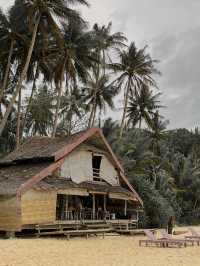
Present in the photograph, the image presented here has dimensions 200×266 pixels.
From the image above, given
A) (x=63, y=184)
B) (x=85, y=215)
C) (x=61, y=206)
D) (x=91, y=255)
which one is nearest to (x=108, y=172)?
(x=85, y=215)

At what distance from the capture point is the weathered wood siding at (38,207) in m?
22.7

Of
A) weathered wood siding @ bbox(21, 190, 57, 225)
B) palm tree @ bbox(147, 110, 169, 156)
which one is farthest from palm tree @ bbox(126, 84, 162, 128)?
weathered wood siding @ bbox(21, 190, 57, 225)

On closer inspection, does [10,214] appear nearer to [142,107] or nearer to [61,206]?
[61,206]

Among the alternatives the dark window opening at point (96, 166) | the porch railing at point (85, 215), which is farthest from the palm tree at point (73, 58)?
the porch railing at point (85, 215)

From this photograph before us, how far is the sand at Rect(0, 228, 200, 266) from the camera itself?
571 inches

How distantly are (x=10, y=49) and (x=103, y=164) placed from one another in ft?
32.4

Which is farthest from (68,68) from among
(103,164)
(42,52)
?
(103,164)

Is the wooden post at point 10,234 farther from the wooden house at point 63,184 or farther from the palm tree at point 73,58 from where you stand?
the palm tree at point 73,58

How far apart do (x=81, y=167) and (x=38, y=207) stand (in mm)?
4713

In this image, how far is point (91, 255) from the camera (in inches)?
655

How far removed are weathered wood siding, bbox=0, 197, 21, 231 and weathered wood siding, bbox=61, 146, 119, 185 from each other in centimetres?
420

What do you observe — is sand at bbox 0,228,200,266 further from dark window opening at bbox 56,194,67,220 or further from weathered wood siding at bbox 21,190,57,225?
dark window opening at bbox 56,194,67,220

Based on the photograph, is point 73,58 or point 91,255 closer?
point 91,255

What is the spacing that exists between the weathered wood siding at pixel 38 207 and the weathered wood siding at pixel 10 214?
0.88 ft
